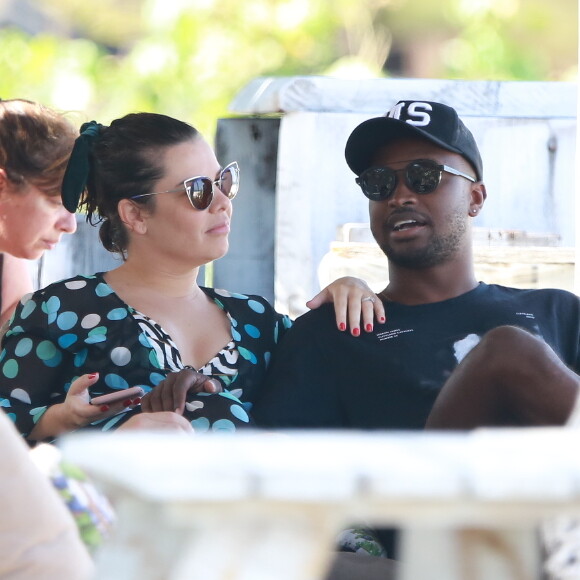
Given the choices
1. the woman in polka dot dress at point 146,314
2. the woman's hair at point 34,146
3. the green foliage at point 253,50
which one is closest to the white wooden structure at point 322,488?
the woman in polka dot dress at point 146,314

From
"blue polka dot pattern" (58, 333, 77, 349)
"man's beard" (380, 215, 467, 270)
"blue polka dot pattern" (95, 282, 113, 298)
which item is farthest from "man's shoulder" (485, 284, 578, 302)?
"blue polka dot pattern" (58, 333, 77, 349)

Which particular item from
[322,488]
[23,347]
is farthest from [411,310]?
[322,488]

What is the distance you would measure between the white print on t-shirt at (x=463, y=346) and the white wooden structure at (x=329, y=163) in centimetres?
115

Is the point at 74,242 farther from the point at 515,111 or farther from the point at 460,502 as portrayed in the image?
the point at 460,502

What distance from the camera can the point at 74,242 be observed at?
13.1 feet

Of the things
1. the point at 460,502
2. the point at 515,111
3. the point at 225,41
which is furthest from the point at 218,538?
the point at 225,41

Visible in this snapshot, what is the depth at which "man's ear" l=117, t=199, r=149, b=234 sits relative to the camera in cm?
303

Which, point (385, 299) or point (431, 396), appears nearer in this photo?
point (431, 396)

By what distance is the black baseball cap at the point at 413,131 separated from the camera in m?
3.10

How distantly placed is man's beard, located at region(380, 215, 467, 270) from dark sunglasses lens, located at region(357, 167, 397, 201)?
0.44ft

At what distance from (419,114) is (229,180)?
22.3 inches

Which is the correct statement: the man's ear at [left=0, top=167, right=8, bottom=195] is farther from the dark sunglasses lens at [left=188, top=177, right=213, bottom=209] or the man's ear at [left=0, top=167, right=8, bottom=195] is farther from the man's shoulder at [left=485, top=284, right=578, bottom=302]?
the man's shoulder at [left=485, top=284, right=578, bottom=302]

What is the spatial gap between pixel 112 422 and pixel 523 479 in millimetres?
1732

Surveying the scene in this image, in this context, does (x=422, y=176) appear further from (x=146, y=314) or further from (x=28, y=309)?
(x=28, y=309)
